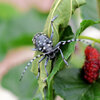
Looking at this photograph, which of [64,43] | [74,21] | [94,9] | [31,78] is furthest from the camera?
[74,21]

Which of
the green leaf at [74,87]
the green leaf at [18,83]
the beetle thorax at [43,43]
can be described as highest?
the beetle thorax at [43,43]

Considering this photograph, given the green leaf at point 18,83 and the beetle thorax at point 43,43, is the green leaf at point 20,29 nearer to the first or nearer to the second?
the green leaf at point 18,83

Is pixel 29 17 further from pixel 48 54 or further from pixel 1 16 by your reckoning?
pixel 48 54

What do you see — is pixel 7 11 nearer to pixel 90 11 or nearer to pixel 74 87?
pixel 90 11

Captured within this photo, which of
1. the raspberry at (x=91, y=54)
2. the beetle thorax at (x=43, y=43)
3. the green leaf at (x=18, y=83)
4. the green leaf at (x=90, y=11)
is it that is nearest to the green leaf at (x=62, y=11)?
the beetle thorax at (x=43, y=43)

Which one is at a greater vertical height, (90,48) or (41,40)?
(41,40)

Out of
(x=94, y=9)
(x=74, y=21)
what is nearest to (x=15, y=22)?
(x=74, y=21)
